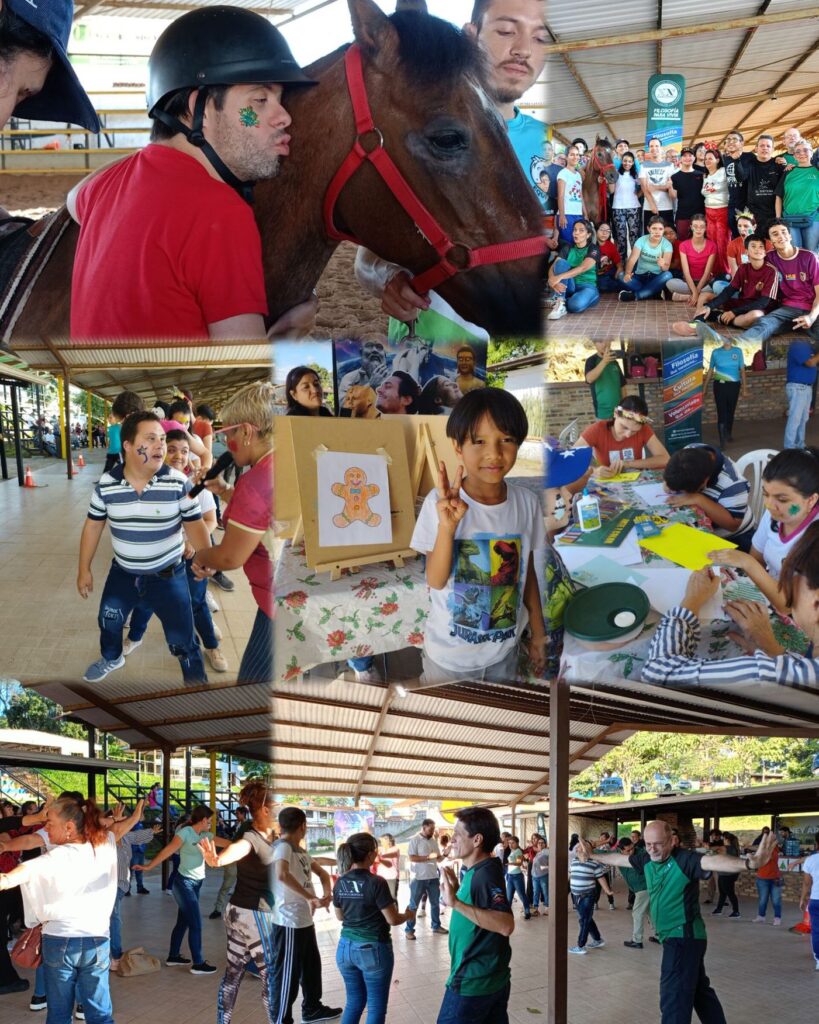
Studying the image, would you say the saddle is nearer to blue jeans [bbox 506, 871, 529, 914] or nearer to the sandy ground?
the sandy ground

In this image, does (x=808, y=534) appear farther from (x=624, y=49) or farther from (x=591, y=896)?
(x=591, y=896)

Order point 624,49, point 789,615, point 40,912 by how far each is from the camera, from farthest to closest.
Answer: point 789,615, point 624,49, point 40,912

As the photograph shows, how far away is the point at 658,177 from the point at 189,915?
3528mm

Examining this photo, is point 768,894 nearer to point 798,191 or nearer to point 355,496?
point 798,191

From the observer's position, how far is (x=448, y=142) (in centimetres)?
191

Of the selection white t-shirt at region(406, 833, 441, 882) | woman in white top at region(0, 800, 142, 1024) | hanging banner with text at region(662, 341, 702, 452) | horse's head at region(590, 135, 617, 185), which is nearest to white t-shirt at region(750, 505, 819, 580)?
hanging banner with text at region(662, 341, 702, 452)

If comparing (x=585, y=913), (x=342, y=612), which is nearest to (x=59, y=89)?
(x=342, y=612)

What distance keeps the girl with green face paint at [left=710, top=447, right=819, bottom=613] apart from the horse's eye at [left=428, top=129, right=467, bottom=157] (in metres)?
1.80

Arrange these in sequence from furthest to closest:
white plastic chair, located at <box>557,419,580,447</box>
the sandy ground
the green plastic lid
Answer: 1. the green plastic lid
2. white plastic chair, located at <box>557,419,580,447</box>
3. the sandy ground

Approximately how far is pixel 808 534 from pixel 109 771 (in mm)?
5254

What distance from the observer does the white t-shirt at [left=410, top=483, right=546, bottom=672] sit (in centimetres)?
267

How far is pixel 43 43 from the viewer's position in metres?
1.84

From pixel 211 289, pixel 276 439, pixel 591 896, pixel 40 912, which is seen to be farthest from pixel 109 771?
pixel 211 289

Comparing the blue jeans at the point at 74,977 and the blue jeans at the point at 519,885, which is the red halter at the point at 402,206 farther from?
the blue jeans at the point at 519,885
